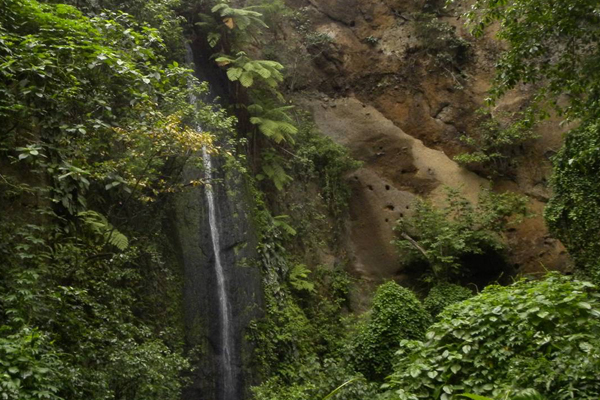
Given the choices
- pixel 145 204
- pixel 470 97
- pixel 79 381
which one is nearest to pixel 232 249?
pixel 145 204

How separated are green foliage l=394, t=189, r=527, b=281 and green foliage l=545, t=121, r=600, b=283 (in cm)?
272

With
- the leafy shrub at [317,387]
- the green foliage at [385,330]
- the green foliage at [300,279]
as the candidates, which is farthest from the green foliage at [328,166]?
the leafy shrub at [317,387]

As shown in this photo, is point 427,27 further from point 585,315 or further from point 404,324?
point 585,315

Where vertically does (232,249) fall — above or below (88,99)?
below

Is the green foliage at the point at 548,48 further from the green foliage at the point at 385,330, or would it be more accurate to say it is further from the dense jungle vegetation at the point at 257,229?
the green foliage at the point at 385,330

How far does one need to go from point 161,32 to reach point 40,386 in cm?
891

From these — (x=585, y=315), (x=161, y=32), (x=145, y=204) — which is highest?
(x=161, y=32)

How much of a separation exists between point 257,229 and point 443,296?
4.80 m

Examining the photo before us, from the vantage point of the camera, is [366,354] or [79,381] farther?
[366,354]

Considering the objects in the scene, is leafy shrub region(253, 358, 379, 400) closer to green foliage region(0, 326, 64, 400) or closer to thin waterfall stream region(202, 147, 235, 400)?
thin waterfall stream region(202, 147, 235, 400)

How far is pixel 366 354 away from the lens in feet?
39.4

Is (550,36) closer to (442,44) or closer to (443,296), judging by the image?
(443,296)

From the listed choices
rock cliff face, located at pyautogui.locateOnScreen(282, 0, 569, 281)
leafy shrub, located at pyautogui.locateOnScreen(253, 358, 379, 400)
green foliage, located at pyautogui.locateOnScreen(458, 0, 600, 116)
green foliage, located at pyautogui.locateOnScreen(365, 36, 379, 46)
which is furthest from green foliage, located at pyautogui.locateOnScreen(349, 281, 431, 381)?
green foliage, located at pyautogui.locateOnScreen(365, 36, 379, 46)

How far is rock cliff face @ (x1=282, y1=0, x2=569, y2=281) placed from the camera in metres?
16.9
